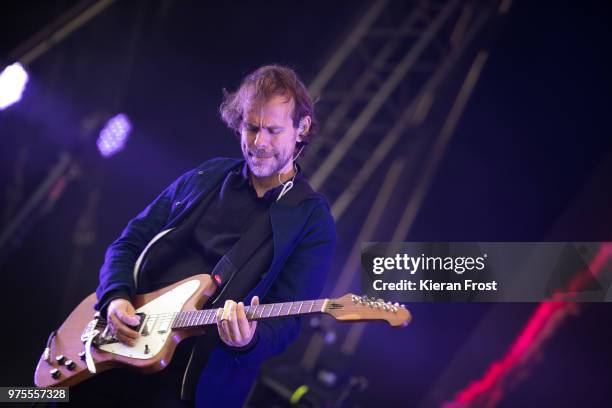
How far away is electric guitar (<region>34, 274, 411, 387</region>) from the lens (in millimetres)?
2221

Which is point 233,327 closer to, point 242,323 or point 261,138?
point 242,323

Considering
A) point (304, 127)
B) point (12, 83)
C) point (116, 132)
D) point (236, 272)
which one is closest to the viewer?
point (236, 272)

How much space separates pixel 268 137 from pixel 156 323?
930 mm

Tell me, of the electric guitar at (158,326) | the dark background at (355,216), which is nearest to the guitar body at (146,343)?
the electric guitar at (158,326)

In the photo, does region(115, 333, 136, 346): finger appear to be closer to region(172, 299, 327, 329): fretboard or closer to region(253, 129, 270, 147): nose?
region(172, 299, 327, 329): fretboard

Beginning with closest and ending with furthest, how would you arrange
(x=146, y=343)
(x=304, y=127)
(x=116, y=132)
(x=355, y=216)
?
(x=146, y=343)
(x=304, y=127)
(x=116, y=132)
(x=355, y=216)

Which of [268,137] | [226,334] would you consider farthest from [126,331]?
[268,137]

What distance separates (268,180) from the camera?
107 inches

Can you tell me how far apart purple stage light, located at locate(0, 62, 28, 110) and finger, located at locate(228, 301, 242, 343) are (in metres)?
3.74

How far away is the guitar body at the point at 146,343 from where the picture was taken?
7.59 ft

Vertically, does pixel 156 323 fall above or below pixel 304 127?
below

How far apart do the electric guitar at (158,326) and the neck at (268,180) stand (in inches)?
20.4

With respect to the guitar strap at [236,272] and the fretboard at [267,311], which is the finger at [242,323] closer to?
the fretboard at [267,311]

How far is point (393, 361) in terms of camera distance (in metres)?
5.21
